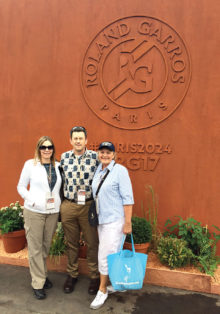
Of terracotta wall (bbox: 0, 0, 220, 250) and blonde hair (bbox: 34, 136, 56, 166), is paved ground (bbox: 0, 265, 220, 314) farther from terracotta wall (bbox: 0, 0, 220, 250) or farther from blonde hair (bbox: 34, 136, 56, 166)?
blonde hair (bbox: 34, 136, 56, 166)

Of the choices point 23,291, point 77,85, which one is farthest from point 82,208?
point 77,85

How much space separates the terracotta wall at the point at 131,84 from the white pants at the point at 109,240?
3.95 feet

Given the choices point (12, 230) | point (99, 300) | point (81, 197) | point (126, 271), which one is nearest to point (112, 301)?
point (99, 300)

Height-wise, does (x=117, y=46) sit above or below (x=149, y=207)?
above

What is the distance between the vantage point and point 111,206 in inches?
101

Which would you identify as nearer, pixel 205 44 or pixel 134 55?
pixel 205 44

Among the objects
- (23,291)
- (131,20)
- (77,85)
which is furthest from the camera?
(77,85)

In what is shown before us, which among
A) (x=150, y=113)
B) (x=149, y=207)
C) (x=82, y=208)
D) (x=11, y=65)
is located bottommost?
(x=149, y=207)

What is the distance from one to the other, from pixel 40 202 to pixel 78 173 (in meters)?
0.52

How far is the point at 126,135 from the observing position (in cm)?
375

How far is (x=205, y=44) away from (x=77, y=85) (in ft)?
6.52

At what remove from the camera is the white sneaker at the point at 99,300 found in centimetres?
259

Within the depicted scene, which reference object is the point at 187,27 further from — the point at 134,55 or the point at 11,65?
the point at 11,65

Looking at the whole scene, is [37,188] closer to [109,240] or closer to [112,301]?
[109,240]
